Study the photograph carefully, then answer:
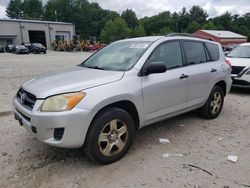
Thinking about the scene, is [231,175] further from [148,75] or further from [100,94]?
[100,94]

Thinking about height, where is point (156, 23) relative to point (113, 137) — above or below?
above

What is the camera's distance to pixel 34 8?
88500mm

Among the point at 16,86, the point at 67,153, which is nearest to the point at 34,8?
the point at 16,86

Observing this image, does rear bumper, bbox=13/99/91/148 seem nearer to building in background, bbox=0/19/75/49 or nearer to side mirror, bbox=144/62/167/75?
side mirror, bbox=144/62/167/75

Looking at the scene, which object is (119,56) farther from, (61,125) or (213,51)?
(213,51)

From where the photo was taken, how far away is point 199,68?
443 cm

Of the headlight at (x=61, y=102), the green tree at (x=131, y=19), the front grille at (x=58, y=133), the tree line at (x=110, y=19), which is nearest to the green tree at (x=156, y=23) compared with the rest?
the tree line at (x=110, y=19)

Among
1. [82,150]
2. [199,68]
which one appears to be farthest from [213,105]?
[82,150]

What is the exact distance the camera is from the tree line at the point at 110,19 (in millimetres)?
74694

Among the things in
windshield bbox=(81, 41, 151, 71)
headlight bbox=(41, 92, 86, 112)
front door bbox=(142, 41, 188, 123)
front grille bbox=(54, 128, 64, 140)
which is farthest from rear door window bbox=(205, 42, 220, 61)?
front grille bbox=(54, 128, 64, 140)

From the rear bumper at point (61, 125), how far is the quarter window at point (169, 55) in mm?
1513

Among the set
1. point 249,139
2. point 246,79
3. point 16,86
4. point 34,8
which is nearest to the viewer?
point 249,139

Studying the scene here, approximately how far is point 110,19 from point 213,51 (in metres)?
84.7

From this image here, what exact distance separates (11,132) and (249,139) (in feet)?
13.7
